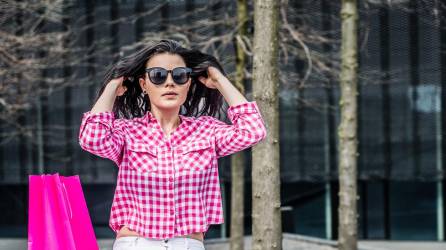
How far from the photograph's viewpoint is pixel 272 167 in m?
5.49

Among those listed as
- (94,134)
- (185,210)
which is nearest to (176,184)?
(185,210)

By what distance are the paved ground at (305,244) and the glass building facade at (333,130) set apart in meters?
0.46

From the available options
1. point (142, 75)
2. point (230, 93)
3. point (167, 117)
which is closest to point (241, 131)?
point (230, 93)

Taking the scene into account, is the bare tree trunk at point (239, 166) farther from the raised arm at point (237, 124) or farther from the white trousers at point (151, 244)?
the white trousers at point (151, 244)

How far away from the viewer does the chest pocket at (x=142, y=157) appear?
304cm

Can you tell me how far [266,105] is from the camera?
5.51 metres

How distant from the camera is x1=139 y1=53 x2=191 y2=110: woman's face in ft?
10.2

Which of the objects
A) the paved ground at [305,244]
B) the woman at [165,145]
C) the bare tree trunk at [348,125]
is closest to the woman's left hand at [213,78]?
the woman at [165,145]

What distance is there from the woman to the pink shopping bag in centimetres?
19

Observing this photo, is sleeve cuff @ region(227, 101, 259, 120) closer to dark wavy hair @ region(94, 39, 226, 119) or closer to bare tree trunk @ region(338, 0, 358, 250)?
dark wavy hair @ region(94, 39, 226, 119)

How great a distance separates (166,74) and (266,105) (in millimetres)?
2477

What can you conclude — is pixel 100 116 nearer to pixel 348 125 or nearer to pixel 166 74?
pixel 166 74

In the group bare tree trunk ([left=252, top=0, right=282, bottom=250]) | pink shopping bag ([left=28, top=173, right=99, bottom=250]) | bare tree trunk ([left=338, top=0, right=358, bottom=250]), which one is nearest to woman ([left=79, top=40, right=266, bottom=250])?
pink shopping bag ([left=28, top=173, right=99, bottom=250])

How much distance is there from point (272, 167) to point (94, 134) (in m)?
2.69
